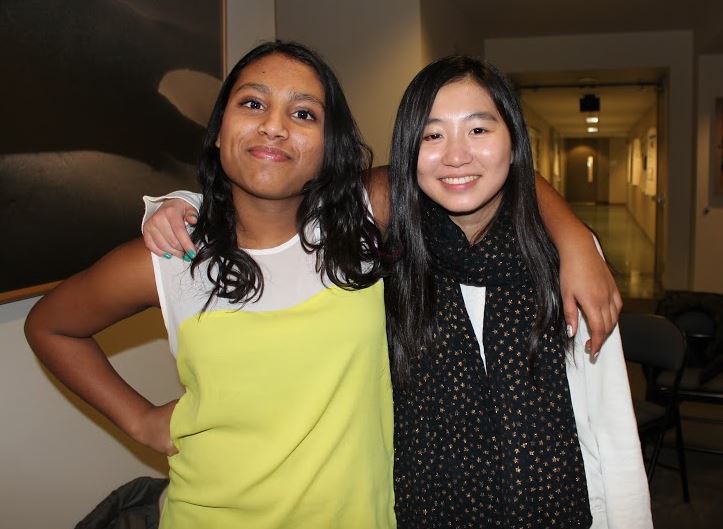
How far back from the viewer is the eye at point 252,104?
1.36 metres

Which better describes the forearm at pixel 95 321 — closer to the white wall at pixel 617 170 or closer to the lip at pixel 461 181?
the lip at pixel 461 181

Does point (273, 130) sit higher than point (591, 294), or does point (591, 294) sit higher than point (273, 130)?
point (273, 130)

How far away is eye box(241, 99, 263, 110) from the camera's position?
53.6 inches

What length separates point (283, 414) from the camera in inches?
49.8

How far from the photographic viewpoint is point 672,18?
25.5 feet

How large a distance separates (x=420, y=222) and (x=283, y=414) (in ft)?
1.66

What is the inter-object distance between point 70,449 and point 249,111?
3.88 ft

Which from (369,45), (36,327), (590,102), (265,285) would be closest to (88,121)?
(36,327)

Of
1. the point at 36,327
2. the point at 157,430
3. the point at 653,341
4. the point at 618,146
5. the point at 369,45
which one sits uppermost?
the point at 618,146

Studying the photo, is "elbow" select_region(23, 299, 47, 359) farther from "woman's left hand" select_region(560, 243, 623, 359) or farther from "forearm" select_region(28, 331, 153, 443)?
"woman's left hand" select_region(560, 243, 623, 359)

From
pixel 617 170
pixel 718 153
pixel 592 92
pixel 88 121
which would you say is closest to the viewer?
pixel 88 121

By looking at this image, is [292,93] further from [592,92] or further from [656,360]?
[592,92]

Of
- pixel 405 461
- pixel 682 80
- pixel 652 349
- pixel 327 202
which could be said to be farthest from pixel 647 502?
pixel 682 80

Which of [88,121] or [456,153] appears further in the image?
[88,121]
